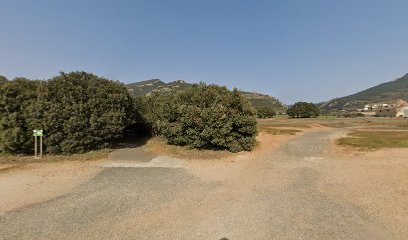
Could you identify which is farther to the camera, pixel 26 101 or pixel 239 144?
pixel 239 144

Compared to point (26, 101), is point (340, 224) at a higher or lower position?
lower

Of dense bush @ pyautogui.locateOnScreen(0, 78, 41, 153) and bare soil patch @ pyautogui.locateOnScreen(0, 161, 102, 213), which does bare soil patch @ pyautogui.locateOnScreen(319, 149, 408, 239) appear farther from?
dense bush @ pyautogui.locateOnScreen(0, 78, 41, 153)

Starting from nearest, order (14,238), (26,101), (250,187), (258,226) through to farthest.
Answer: (14,238)
(258,226)
(250,187)
(26,101)

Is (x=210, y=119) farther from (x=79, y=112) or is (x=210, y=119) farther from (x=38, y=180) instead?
(x=38, y=180)

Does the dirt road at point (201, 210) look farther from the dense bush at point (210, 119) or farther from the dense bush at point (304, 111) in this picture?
the dense bush at point (304, 111)

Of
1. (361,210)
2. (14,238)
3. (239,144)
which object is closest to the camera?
(14,238)

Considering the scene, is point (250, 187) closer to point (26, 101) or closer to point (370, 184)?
point (370, 184)

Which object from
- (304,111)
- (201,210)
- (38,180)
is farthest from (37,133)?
(304,111)

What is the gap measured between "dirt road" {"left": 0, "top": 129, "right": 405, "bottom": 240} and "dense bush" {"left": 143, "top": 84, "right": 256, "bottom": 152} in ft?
13.4

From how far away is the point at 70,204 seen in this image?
761cm

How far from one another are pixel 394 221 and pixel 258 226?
3.39 m

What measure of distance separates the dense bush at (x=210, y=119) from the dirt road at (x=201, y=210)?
161 inches

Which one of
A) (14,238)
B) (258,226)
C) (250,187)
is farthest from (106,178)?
(258,226)

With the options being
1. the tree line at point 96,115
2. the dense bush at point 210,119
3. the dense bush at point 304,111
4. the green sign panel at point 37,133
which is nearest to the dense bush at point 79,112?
the tree line at point 96,115
